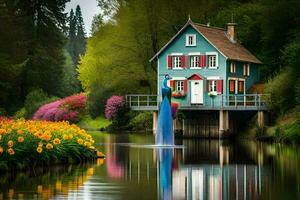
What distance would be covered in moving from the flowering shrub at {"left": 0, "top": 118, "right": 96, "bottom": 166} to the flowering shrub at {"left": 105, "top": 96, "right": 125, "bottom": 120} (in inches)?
1554

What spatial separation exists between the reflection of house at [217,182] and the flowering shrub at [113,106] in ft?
136

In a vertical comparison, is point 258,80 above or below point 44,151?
above

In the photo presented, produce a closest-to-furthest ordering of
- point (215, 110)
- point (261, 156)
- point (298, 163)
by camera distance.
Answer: point (298, 163)
point (261, 156)
point (215, 110)

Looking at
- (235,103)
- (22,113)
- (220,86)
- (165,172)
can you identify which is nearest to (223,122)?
(235,103)

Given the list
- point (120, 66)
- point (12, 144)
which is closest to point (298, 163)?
point (12, 144)

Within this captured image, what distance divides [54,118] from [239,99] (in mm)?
21533

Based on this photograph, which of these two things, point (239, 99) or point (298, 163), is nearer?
point (298, 163)

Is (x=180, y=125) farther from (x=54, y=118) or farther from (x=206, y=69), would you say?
(x=54, y=118)

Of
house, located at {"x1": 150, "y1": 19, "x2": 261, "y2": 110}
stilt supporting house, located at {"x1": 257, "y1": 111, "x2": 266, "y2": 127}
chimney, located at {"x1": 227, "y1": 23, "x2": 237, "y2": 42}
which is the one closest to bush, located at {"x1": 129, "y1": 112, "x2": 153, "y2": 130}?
house, located at {"x1": 150, "y1": 19, "x2": 261, "y2": 110}

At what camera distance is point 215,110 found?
2613 inches

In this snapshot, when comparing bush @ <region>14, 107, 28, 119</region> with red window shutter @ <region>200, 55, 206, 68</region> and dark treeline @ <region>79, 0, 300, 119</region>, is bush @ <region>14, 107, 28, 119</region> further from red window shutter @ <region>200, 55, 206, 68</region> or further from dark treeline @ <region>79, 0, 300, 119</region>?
red window shutter @ <region>200, 55, 206, 68</region>

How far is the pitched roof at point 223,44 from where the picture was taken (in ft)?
222

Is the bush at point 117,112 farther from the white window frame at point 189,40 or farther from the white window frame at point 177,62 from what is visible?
the white window frame at point 189,40

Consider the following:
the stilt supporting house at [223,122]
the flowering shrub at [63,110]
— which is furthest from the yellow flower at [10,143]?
the flowering shrub at [63,110]
